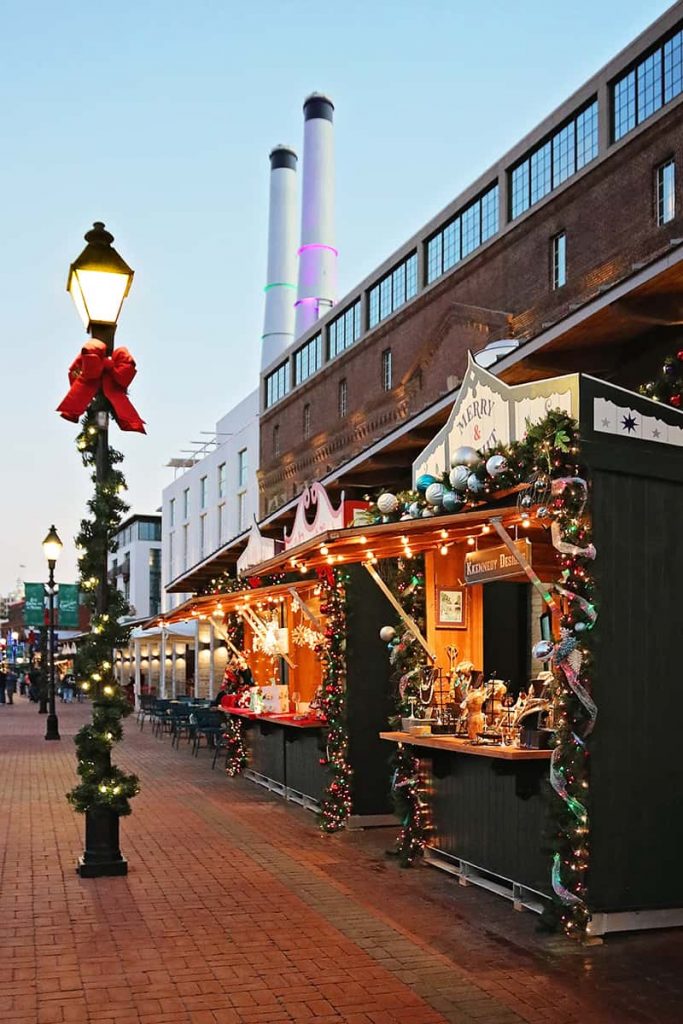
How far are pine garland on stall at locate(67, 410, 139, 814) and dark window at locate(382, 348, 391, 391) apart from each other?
29269 mm

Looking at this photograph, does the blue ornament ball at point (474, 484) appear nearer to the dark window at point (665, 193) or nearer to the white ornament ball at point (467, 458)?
the white ornament ball at point (467, 458)

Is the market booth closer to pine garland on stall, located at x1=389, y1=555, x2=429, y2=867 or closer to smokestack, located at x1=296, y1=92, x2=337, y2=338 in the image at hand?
pine garland on stall, located at x1=389, y1=555, x2=429, y2=867

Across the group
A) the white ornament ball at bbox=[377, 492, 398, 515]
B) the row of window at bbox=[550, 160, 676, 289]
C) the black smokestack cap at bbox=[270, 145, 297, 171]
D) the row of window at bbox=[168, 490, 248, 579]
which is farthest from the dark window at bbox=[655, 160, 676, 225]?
the black smokestack cap at bbox=[270, 145, 297, 171]

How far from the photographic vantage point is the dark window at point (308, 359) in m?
46.2

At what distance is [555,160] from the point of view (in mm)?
28562

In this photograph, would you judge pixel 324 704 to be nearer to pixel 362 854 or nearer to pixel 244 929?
pixel 362 854

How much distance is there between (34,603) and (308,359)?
1568 centimetres

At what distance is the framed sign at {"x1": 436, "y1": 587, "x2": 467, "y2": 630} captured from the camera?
427 inches

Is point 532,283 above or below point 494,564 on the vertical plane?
above

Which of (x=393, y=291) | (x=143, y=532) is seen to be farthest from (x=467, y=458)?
(x=143, y=532)

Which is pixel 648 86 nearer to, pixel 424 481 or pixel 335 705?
pixel 335 705

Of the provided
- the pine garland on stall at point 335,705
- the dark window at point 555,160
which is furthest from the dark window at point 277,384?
the pine garland on stall at point 335,705

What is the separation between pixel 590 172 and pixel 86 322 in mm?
19113

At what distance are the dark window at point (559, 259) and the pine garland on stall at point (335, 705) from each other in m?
17.6
